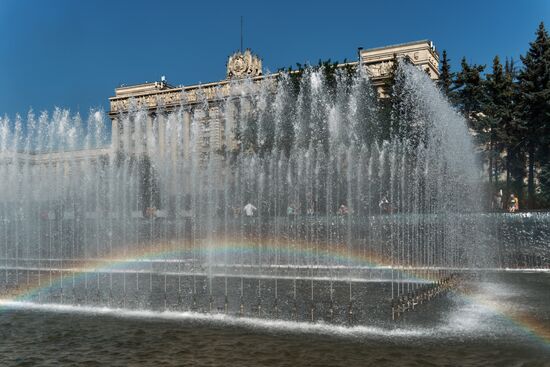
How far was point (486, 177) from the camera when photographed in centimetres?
4059

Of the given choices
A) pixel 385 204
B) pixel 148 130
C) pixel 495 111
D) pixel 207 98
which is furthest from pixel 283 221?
pixel 148 130

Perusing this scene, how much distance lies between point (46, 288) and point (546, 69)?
2637 cm

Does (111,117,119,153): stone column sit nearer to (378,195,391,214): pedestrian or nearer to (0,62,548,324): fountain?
(0,62,548,324): fountain

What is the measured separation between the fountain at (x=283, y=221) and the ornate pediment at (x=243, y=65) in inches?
994

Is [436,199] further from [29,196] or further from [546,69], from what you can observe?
[29,196]

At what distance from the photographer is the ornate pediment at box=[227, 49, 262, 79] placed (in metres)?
61.3

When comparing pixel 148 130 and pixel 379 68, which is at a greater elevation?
pixel 379 68

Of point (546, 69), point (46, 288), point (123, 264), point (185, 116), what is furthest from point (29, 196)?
point (185, 116)

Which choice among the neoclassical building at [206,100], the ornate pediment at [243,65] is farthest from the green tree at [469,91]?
the ornate pediment at [243,65]

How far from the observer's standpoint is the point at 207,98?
6084 centimetres

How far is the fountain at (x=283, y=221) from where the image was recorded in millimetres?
14047

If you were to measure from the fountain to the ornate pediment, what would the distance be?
Result: 25.3 metres

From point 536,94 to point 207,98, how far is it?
124 ft

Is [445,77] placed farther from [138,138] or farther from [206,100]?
[206,100]
